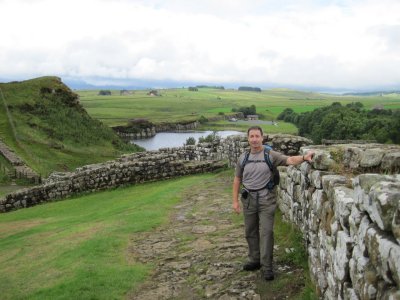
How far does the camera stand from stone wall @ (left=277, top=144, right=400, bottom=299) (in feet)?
13.6

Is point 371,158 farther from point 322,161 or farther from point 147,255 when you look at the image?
point 147,255

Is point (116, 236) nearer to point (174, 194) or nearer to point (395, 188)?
point (174, 194)

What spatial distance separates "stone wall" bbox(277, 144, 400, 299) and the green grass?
375cm

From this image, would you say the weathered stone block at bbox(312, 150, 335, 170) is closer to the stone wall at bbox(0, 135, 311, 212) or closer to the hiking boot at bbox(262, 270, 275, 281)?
the hiking boot at bbox(262, 270, 275, 281)

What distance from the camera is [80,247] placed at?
1121cm

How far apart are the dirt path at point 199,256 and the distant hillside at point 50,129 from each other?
27134 mm

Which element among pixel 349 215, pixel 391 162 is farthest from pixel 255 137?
pixel 349 215

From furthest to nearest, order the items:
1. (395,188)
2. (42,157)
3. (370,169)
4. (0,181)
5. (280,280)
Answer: (42,157) < (0,181) < (280,280) < (370,169) < (395,188)

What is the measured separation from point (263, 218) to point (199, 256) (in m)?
2.25

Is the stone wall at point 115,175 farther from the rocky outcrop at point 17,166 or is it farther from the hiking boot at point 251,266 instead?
the hiking boot at point 251,266

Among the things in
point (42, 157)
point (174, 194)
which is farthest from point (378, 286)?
point (42, 157)

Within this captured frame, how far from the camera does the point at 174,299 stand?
8.06 m

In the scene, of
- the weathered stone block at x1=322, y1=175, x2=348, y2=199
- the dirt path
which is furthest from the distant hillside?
the weathered stone block at x1=322, y1=175, x2=348, y2=199

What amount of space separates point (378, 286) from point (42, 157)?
41040 mm
